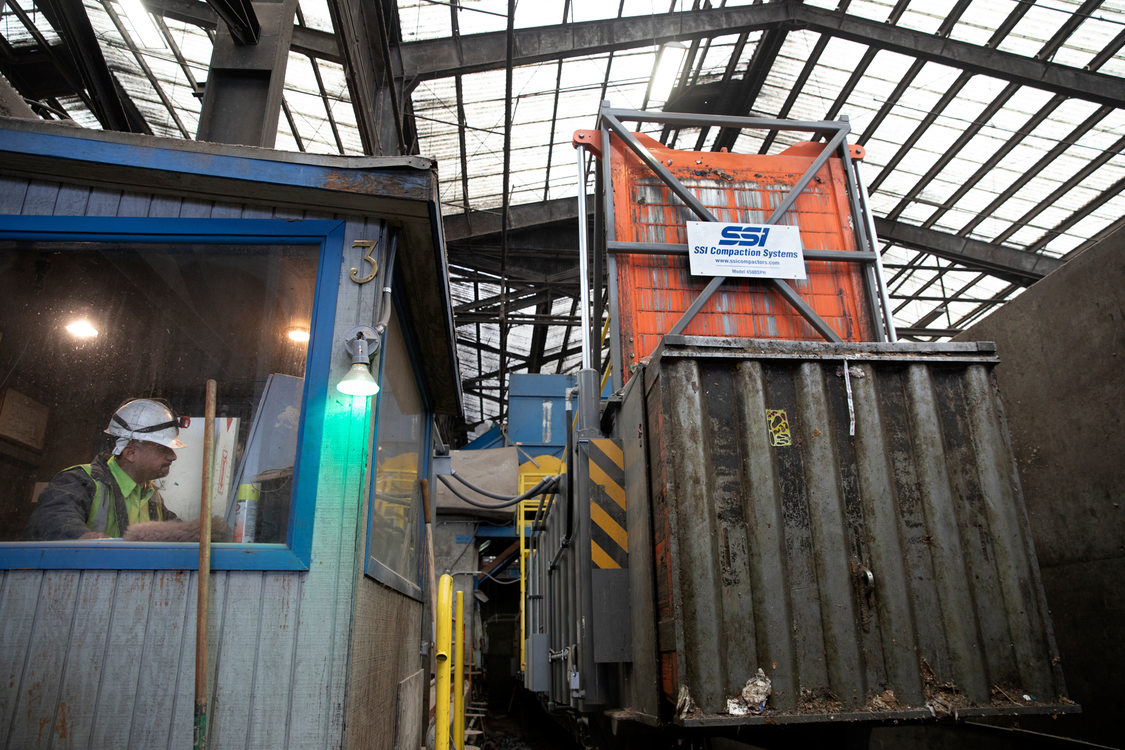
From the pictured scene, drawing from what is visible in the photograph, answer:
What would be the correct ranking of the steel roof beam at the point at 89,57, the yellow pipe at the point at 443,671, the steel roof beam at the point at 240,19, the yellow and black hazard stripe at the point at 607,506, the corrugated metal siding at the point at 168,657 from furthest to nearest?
the steel roof beam at the point at 89,57 < the steel roof beam at the point at 240,19 < the yellow pipe at the point at 443,671 < the yellow and black hazard stripe at the point at 607,506 < the corrugated metal siding at the point at 168,657

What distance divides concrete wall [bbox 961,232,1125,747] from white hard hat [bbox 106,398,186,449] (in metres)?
5.02

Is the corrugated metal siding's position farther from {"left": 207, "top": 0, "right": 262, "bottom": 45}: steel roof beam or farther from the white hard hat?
{"left": 207, "top": 0, "right": 262, "bottom": 45}: steel roof beam

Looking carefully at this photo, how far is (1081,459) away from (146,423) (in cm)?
522

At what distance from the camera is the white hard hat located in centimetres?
313

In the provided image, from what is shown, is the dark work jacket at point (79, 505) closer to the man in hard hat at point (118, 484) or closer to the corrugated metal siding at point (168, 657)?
the man in hard hat at point (118, 484)

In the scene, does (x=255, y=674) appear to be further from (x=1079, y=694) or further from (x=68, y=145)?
(x=1079, y=694)

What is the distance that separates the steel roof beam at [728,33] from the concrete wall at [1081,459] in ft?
31.0

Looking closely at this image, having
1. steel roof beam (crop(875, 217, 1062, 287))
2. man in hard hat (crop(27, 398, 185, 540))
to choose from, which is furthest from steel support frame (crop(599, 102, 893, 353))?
steel roof beam (crop(875, 217, 1062, 287))

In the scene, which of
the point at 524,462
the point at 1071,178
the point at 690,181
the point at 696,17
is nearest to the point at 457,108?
the point at 696,17

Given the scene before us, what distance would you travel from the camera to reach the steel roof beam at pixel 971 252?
55.6ft

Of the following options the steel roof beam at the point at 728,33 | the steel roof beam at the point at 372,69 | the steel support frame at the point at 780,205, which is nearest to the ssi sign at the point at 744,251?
the steel support frame at the point at 780,205

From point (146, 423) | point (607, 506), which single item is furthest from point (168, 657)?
point (607, 506)

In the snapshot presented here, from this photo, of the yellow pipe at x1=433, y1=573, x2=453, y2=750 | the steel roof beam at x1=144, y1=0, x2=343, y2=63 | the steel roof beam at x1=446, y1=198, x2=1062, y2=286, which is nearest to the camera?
the yellow pipe at x1=433, y1=573, x2=453, y2=750

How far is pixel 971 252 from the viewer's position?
17250 millimetres
